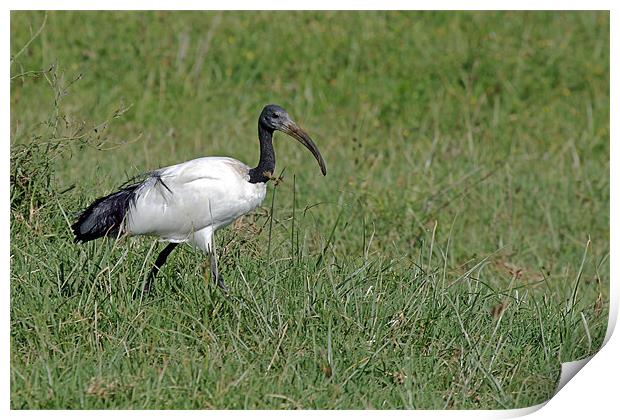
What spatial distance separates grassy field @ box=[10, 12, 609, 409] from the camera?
168 inches

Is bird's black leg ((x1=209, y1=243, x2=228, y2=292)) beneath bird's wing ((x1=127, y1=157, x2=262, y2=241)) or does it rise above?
beneath

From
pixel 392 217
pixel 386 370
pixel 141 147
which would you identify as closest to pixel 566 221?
pixel 392 217

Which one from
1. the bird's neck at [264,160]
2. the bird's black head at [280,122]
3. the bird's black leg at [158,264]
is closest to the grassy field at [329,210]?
the bird's black leg at [158,264]

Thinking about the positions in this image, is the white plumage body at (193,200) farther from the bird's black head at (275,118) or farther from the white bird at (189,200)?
the bird's black head at (275,118)

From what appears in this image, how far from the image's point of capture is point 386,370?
4297 mm

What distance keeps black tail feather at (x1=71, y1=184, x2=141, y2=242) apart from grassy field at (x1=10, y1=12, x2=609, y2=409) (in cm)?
7

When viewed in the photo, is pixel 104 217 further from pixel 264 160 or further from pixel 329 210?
pixel 329 210

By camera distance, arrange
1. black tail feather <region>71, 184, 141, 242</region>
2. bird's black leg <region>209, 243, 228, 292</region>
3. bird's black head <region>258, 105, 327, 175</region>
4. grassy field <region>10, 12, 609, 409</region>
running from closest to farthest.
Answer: grassy field <region>10, 12, 609, 409</region>, bird's black leg <region>209, 243, 228, 292</region>, black tail feather <region>71, 184, 141, 242</region>, bird's black head <region>258, 105, 327, 175</region>

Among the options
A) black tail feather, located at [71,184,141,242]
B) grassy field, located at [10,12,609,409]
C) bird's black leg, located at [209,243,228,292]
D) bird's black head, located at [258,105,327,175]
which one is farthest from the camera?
bird's black head, located at [258,105,327,175]

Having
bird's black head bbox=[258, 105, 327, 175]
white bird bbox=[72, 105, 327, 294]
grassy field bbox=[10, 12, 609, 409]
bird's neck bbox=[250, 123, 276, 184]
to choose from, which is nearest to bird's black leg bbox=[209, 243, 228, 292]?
grassy field bbox=[10, 12, 609, 409]

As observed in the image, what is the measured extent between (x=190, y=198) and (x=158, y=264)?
30cm

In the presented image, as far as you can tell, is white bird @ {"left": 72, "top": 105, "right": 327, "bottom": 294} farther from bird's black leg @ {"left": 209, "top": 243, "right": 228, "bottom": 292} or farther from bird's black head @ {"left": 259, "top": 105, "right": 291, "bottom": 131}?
bird's black leg @ {"left": 209, "top": 243, "right": 228, "bottom": 292}
